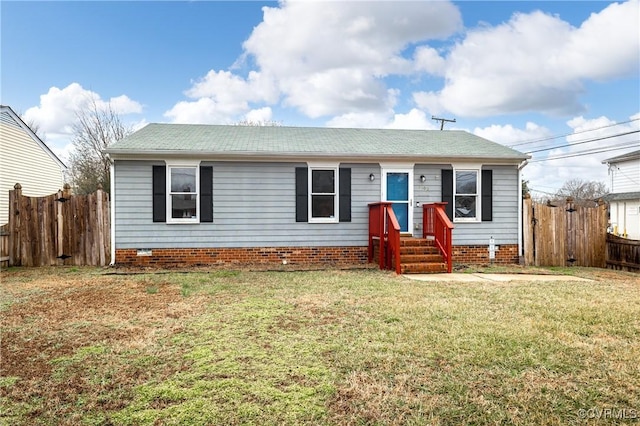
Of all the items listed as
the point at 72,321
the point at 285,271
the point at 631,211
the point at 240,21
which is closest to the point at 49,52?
the point at 240,21

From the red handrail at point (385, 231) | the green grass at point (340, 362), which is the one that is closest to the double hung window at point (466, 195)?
the red handrail at point (385, 231)

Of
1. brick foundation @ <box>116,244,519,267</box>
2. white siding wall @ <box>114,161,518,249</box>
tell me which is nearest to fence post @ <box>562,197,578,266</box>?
white siding wall @ <box>114,161,518,249</box>

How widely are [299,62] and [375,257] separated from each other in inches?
360

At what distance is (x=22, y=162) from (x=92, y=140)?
7.80 metres

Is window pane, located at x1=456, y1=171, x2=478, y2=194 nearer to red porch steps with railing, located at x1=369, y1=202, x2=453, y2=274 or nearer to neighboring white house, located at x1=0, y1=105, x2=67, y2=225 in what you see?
red porch steps with railing, located at x1=369, y1=202, x2=453, y2=274

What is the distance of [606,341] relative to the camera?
373 centimetres

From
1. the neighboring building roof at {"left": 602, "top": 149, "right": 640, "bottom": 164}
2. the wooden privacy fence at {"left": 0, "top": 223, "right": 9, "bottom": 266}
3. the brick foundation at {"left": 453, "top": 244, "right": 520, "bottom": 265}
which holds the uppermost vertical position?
the neighboring building roof at {"left": 602, "top": 149, "right": 640, "bottom": 164}

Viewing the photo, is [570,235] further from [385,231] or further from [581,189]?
[581,189]

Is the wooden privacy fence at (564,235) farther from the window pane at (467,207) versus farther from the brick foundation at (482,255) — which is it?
the window pane at (467,207)

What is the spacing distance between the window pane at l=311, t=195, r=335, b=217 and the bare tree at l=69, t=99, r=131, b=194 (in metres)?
14.9

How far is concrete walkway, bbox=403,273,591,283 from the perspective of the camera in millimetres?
7629

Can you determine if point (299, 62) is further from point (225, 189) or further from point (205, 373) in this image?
point (205, 373)

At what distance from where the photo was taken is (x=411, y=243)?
30.3 ft

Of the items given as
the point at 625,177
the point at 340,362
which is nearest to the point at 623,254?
the point at 340,362
